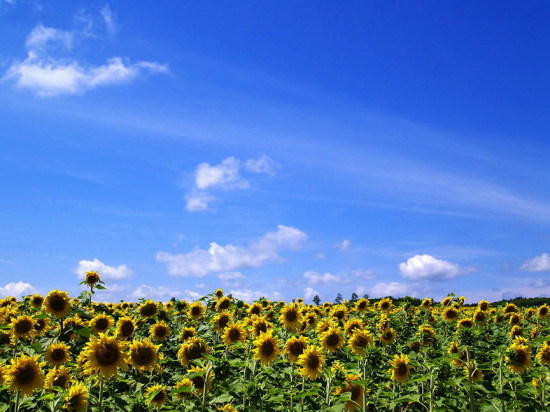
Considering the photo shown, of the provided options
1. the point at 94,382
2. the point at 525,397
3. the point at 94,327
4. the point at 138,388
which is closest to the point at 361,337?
the point at 525,397

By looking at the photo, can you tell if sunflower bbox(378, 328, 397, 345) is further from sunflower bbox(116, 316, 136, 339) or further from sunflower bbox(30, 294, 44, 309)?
sunflower bbox(30, 294, 44, 309)

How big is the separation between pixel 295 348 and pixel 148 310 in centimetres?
656

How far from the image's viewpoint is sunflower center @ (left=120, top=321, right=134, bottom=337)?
1052 cm

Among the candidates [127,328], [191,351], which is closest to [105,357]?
[191,351]

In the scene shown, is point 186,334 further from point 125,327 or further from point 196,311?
point 196,311

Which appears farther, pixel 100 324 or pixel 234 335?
pixel 100 324

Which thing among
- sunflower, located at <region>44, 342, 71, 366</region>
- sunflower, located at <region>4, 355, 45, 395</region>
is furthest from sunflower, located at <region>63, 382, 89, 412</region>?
sunflower, located at <region>44, 342, 71, 366</region>

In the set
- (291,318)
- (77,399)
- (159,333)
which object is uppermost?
(291,318)

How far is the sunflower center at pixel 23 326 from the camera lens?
1075 cm

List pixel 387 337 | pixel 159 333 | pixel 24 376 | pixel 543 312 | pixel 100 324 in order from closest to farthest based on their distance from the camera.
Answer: pixel 24 376 < pixel 100 324 < pixel 159 333 < pixel 387 337 < pixel 543 312

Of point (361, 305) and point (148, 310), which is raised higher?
point (361, 305)

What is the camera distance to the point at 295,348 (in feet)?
28.1

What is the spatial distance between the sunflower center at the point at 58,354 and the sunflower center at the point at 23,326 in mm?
1660

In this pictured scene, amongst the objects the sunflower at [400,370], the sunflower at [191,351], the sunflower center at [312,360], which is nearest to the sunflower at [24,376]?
the sunflower at [191,351]
